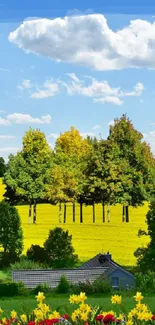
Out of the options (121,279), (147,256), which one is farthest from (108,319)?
(147,256)

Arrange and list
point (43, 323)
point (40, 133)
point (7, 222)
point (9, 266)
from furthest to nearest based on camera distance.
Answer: point (40, 133) → point (7, 222) → point (9, 266) → point (43, 323)

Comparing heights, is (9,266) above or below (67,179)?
below

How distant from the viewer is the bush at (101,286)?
711 inches

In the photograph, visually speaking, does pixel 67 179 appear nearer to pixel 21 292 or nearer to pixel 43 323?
pixel 21 292

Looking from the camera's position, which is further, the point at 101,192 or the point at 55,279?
the point at 101,192

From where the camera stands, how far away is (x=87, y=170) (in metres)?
32.5

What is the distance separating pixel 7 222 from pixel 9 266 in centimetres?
216

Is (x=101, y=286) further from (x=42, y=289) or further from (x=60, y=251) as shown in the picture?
(x=60, y=251)

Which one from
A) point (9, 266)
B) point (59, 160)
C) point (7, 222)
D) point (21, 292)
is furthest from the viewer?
point (59, 160)

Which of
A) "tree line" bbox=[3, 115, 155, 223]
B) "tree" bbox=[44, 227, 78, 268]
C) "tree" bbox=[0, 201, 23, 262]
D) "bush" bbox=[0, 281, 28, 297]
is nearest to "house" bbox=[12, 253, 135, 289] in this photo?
"bush" bbox=[0, 281, 28, 297]

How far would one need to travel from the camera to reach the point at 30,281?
727 inches

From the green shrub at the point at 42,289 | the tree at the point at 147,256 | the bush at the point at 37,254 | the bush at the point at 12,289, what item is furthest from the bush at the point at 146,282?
the bush at the point at 37,254

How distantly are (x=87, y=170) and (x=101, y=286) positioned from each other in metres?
14.7

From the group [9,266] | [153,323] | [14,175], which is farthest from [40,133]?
[153,323]
